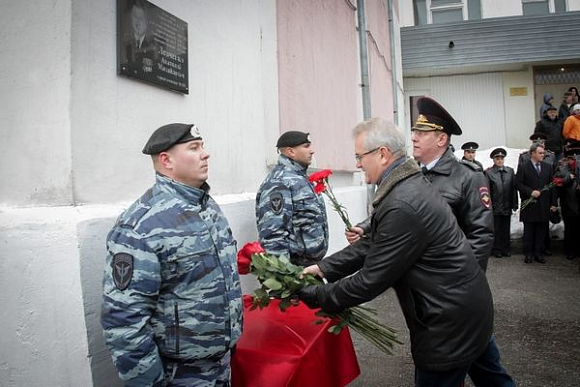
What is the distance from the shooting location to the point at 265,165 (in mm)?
4504

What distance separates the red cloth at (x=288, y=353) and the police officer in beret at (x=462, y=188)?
856 mm

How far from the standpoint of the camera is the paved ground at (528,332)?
347 cm

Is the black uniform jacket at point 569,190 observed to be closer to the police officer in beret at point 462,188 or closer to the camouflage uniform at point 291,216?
the police officer in beret at point 462,188

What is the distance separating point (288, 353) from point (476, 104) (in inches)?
628

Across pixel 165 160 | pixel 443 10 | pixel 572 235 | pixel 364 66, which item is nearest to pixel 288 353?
pixel 165 160

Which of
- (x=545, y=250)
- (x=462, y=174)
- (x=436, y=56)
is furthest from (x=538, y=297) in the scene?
(x=436, y=56)

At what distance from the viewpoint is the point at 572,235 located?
7.86 meters

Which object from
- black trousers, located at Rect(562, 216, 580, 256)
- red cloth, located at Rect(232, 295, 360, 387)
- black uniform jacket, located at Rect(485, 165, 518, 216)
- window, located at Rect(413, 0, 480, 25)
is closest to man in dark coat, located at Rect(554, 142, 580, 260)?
black trousers, located at Rect(562, 216, 580, 256)

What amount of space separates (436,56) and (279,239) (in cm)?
1391

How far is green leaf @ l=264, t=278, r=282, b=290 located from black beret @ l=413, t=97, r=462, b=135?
1488 millimetres

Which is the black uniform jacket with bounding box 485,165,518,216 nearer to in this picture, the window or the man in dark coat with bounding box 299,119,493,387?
the man in dark coat with bounding box 299,119,493,387

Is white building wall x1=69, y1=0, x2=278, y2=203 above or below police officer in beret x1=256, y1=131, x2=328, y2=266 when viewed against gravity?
above

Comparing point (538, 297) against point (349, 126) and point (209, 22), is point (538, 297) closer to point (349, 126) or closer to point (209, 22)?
point (349, 126)

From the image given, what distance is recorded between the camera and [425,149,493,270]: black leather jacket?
260 centimetres
